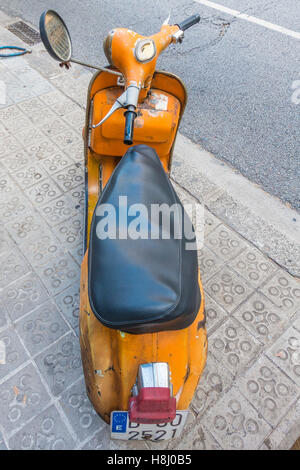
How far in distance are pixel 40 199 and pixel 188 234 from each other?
6.11ft

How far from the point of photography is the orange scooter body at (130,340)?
1.47m

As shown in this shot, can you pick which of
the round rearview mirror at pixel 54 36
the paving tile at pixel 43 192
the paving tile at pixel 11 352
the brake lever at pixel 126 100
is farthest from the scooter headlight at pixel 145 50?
the paving tile at pixel 11 352

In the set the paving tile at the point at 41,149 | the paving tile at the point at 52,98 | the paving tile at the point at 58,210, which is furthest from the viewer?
the paving tile at the point at 52,98

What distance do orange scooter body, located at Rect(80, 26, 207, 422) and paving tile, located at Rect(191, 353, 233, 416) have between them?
0.47 meters

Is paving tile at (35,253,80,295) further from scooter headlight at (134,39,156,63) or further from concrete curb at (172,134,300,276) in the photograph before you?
scooter headlight at (134,39,156,63)

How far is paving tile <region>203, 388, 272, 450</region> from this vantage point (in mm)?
1886

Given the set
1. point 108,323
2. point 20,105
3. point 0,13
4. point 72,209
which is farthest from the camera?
point 0,13

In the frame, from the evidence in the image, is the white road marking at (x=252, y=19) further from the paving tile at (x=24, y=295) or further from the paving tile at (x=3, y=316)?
the paving tile at (x=3, y=316)

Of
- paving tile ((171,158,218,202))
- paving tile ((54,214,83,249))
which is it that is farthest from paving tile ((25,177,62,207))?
paving tile ((171,158,218,202))

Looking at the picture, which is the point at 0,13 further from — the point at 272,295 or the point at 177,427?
the point at 177,427

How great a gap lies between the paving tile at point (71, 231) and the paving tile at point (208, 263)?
0.96 meters

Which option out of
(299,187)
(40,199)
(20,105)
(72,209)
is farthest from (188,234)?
(20,105)

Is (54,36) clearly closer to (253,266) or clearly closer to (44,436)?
(253,266)
